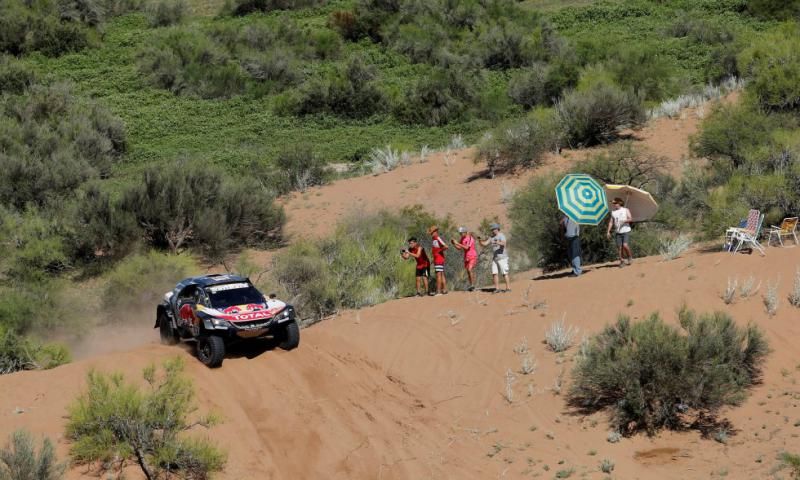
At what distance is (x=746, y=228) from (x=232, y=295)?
855 centimetres

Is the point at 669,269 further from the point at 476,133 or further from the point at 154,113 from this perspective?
the point at 154,113

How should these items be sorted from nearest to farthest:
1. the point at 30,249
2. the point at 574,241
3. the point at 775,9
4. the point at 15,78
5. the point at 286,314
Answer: the point at 286,314 < the point at 574,241 < the point at 30,249 < the point at 15,78 < the point at 775,9

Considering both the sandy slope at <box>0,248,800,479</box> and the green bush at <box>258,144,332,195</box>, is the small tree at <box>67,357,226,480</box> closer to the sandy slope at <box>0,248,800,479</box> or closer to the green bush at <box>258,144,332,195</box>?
the sandy slope at <box>0,248,800,479</box>

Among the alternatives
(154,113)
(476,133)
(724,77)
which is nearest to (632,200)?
(476,133)

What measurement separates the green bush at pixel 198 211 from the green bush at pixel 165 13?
1222 inches

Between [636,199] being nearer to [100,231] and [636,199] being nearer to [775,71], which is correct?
[775,71]

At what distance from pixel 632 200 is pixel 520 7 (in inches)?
1479

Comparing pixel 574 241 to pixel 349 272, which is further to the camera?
pixel 349 272

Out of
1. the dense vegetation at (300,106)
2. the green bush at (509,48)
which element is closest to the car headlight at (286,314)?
the dense vegetation at (300,106)

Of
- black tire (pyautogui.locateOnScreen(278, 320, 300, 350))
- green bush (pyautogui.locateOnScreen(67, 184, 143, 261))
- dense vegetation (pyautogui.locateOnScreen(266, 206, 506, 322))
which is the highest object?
black tire (pyautogui.locateOnScreen(278, 320, 300, 350))

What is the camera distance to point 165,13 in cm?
5653

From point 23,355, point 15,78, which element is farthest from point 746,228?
point 15,78

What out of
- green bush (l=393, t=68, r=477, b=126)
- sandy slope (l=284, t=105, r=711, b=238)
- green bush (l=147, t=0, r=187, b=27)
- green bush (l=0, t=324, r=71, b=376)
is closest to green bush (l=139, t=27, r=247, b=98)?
green bush (l=147, t=0, r=187, b=27)

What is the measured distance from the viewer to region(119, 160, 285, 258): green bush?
2583cm
